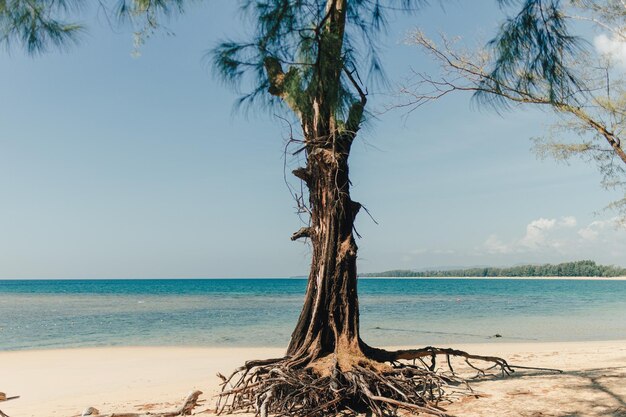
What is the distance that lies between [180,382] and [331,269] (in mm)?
5076

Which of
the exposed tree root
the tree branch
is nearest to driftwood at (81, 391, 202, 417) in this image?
the exposed tree root

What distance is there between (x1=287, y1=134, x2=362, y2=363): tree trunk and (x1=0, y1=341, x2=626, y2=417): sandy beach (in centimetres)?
121

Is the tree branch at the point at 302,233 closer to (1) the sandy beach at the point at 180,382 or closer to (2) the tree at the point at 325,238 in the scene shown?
(2) the tree at the point at 325,238

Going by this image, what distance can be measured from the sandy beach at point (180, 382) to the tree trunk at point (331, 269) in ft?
3.98

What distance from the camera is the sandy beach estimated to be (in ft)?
15.3

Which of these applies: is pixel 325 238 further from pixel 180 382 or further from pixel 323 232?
pixel 180 382

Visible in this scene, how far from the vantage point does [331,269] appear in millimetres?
5406

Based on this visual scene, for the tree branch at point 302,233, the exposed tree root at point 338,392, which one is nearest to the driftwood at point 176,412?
the exposed tree root at point 338,392

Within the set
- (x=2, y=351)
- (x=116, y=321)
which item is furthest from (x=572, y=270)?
(x=2, y=351)

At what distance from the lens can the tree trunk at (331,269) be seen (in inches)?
209

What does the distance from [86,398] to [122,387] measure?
3.41 feet

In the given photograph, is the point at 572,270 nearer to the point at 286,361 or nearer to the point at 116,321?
the point at 116,321

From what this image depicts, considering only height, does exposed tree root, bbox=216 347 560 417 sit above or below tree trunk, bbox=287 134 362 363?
below

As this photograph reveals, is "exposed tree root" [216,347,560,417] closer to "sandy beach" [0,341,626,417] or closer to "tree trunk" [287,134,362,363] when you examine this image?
"tree trunk" [287,134,362,363]
